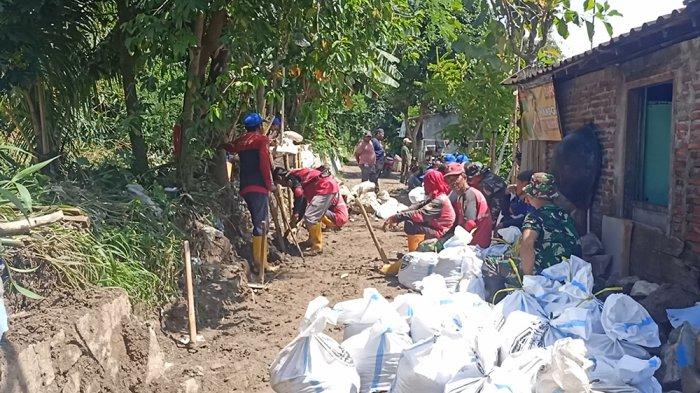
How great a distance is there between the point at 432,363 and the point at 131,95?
16.9ft

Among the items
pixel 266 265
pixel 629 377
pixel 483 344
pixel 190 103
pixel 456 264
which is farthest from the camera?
pixel 266 265

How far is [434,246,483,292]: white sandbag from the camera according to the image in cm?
615

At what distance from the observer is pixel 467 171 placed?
817 cm

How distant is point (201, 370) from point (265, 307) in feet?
5.46

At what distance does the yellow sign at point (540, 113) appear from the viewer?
7549 mm

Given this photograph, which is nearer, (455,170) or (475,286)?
(475,286)

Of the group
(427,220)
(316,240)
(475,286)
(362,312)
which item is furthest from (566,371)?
(316,240)

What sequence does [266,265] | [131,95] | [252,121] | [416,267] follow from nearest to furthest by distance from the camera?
[416,267] → [252,121] → [131,95] → [266,265]

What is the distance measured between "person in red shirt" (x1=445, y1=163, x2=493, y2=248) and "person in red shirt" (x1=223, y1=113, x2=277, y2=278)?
195 centimetres

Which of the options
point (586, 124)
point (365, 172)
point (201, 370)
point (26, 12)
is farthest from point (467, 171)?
point (365, 172)

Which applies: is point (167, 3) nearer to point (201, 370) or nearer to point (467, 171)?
point (201, 370)

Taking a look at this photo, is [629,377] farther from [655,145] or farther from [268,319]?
[268,319]

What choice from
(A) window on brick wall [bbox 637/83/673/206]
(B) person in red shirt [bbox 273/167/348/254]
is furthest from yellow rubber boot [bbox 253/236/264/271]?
(A) window on brick wall [bbox 637/83/673/206]

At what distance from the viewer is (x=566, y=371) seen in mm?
3312
